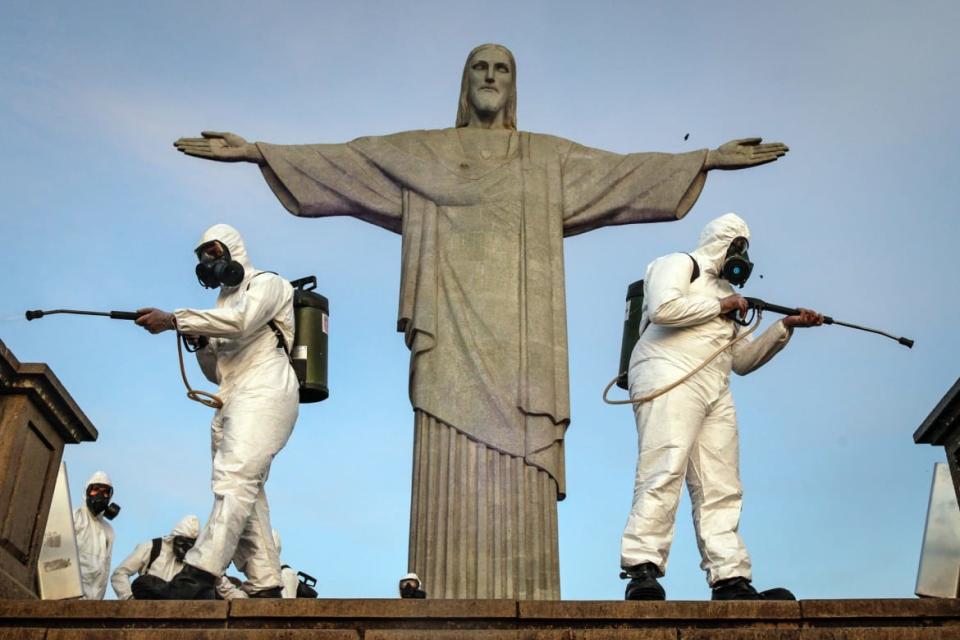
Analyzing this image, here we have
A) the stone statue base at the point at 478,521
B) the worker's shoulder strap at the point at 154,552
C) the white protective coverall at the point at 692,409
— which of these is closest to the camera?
the white protective coverall at the point at 692,409

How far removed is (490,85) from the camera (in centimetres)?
1259

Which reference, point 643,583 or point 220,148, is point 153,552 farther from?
point 643,583

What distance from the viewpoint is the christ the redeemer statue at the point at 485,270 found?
10.7 m

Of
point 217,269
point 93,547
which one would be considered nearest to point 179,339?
point 217,269

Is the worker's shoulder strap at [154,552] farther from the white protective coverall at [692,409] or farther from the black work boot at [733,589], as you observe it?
the black work boot at [733,589]

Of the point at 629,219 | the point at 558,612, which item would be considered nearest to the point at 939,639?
the point at 558,612

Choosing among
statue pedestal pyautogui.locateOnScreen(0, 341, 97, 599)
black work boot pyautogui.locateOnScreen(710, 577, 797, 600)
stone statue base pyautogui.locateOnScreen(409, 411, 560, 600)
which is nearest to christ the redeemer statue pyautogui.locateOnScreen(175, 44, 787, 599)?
stone statue base pyautogui.locateOnScreen(409, 411, 560, 600)

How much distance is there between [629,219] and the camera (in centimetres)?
1248

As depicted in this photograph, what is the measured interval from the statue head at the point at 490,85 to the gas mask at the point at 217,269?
3.07 metres

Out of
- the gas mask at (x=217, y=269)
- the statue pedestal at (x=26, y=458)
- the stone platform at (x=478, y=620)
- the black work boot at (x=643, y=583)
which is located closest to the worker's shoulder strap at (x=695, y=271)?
the black work boot at (x=643, y=583)

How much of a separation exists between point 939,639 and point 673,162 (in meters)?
5.52

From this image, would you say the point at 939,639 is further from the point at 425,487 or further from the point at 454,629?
the point at 425,487

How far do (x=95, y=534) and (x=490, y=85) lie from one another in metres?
5.47

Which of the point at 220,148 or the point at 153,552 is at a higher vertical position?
the point at 220,148
